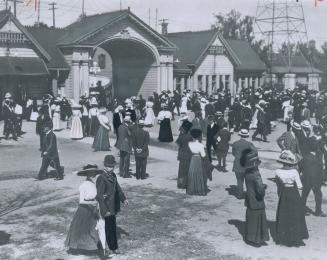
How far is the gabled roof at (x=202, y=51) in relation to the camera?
4441cm

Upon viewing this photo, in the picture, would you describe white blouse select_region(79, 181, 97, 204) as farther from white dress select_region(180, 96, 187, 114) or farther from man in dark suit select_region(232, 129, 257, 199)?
white dress select_region(180, 96, 187, 114)

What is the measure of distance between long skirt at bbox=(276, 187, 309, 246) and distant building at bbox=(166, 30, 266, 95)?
109ft

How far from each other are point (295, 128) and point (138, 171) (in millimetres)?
4637

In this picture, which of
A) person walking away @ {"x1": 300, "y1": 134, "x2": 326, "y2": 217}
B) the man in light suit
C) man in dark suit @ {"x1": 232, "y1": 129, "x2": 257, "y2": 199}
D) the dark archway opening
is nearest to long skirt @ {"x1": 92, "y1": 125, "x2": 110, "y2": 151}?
the man in light suit

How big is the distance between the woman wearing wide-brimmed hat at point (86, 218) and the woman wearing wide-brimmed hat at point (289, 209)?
329cm

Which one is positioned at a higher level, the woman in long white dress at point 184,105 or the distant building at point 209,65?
the distant building at point 209,65

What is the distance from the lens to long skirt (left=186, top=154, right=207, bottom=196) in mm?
13180

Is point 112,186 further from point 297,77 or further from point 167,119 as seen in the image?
point 297,77

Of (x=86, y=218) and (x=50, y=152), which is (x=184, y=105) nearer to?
(x=50, y=152)

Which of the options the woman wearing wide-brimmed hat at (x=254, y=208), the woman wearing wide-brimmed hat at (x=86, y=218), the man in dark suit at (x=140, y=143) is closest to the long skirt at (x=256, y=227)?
the woman wearing wide-brimmed hat at (x=254, y=208)

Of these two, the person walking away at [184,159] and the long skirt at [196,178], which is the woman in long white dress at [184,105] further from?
the long skirt at [196,178]

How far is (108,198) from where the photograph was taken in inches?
345

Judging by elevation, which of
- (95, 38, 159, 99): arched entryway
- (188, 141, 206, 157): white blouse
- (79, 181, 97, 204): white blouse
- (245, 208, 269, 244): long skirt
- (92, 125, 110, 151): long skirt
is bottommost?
(245, 208, 269, 244): long skirt

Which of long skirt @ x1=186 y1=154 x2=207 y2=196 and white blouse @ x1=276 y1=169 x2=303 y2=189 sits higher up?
white blouse @ x1=276 y1=169 x2=303 y2=189
